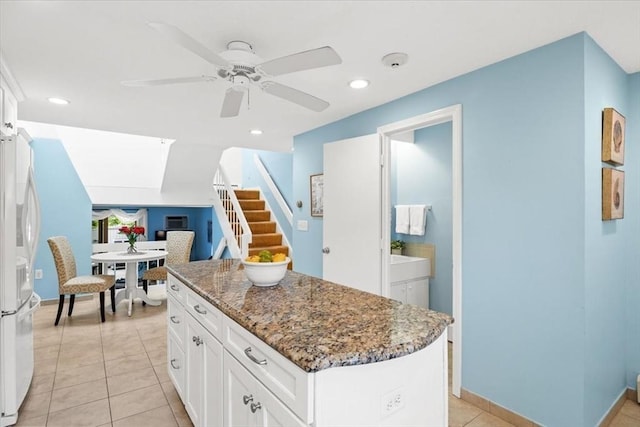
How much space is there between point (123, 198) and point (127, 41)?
4320 millimetres

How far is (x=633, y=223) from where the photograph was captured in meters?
2.35

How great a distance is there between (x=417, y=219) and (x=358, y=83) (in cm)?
176

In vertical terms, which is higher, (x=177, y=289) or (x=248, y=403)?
(x=177, y=289)

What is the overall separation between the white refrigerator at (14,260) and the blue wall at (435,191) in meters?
3.39

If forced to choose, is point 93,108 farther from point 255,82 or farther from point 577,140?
point 577,140

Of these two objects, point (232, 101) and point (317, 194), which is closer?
point (232, 101)

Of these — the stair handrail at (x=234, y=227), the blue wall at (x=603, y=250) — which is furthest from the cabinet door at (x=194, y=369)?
the stair handrail at (x=234, y=227)

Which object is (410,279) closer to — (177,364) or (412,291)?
(412,291)

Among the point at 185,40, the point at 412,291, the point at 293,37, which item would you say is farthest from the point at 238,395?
the point at 412,291

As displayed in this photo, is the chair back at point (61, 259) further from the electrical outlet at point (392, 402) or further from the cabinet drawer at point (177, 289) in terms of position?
the electrical outlet at point (392, 402)

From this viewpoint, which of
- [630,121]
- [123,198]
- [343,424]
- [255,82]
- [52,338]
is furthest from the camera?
[123,198]

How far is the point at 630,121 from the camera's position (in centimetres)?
233

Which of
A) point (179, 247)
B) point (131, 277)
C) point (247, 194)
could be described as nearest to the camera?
point (131, 277)

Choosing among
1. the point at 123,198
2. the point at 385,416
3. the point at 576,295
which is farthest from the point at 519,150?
the point at 123,198
